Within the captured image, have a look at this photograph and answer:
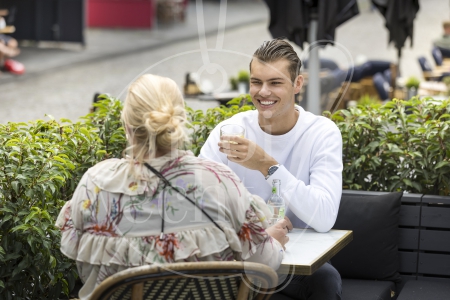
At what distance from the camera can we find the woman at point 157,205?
2244 mm

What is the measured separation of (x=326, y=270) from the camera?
312 centimetres

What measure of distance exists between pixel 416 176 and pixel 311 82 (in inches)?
112

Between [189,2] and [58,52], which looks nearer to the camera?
[58,52]

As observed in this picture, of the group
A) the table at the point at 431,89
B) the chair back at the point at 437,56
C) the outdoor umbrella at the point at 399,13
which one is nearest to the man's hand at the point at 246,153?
the outdoor umbrella at the point at 399,13

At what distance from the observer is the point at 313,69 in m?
6.59

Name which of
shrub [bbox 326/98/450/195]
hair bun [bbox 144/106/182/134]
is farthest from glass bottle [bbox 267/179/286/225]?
shrub [bbox 326/98/450/195]

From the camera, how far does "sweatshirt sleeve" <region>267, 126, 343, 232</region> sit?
2.94 meters

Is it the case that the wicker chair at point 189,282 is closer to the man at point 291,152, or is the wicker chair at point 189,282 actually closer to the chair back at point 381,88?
the man at point 291,152

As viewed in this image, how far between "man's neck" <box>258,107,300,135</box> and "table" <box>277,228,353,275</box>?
18.2 inches

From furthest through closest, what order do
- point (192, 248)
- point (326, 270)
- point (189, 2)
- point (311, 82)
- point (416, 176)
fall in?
point (189, 2) → point (311, 82) → point (416, 176) → point (326, 270) → point (192, 248)

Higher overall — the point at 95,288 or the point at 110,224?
the point at 110,224

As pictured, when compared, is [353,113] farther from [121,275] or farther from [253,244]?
[121,275]

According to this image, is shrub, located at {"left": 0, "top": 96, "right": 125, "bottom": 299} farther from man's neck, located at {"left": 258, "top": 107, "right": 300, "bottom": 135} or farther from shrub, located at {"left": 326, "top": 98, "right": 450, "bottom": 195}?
shrub, located at {"left": 326, "top": 98, "right": 450, "bottom": 195}

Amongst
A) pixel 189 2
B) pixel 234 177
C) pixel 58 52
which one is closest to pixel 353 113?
pixel 234 177
